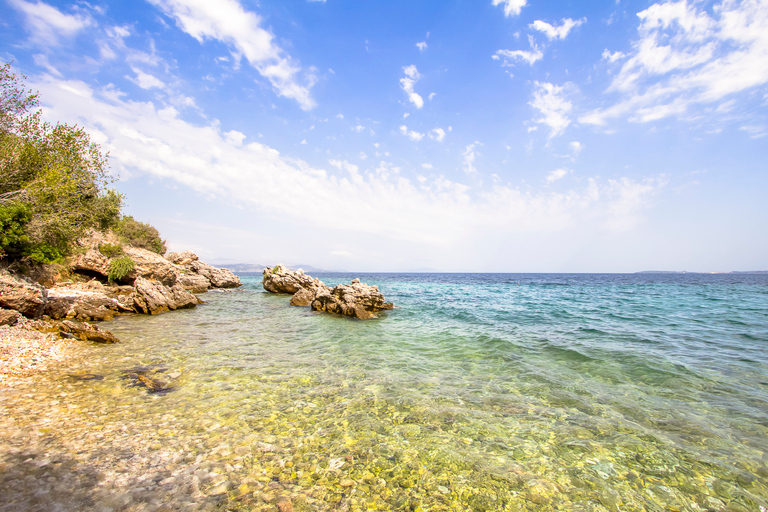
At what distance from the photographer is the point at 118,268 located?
2645 centimetres

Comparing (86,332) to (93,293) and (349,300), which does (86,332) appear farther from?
(349,300)

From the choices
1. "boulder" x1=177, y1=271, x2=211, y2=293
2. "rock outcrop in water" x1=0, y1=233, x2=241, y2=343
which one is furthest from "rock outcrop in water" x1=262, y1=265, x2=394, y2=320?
"boulder" x1=177, y1=271, x2=211, y2=293

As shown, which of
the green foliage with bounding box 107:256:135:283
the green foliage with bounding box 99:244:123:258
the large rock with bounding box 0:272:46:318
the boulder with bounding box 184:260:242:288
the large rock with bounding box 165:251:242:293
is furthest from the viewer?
the boulder with bounding box 184:260:242:288

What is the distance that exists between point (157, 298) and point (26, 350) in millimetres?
12790

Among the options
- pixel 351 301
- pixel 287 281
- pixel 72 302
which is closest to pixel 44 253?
pixel 72 302

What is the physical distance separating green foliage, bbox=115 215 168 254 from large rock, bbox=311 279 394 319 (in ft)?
109

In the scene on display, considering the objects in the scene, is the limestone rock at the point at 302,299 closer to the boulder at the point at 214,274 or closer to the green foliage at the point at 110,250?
the green foliage at the point at 110,250

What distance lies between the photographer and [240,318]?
20578mm

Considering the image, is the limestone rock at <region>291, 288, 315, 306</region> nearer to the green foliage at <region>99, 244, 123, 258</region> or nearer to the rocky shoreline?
the rocky shoreline

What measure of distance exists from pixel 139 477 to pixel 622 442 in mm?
8717

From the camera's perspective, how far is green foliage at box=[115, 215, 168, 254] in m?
42.7

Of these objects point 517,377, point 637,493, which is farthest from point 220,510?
point 517,377

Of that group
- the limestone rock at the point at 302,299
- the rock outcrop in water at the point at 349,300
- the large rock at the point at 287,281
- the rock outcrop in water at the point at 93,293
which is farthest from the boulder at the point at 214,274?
the rock outcrop in water at the point at 349,300

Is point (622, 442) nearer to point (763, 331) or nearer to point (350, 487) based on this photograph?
point (350, 487)
